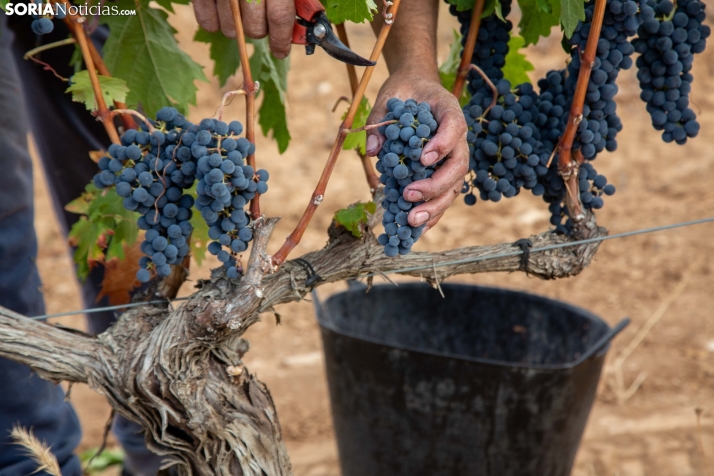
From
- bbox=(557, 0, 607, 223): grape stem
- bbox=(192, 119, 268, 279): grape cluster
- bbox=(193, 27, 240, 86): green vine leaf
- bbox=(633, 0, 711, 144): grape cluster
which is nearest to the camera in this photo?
bbox=(192, 119, 268, 279): grape cluster

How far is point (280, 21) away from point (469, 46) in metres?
0.49

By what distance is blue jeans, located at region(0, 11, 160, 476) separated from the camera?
6.57 feet

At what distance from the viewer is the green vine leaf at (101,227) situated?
169 cm

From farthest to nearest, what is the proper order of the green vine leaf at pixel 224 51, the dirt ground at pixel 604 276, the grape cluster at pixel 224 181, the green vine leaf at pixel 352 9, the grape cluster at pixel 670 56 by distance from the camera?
1. the dirt ground at pixel 604 276
2. the green vine leaf at pixel 224 51
3. the grape cluster at pixel 670 56
4. the green vine leaf at pixel 352 9
5. the grape cluster at pixel 224 181

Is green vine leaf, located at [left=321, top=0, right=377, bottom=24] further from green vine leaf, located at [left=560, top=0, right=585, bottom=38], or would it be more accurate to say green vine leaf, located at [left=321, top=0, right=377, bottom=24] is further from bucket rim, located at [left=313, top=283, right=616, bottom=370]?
bucket rim, located at [left=313, top=283, right=616, bottom=370]

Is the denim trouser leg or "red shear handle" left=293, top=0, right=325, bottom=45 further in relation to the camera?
the denim trouser leg

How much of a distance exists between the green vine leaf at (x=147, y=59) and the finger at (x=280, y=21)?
1.36 ft

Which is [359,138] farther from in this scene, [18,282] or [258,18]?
[18,282]

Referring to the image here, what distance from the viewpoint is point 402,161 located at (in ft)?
4.14

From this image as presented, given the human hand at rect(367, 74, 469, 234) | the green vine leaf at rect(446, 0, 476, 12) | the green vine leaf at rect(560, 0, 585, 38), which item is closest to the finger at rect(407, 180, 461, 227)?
the human hand at rect(367, 74, 469, 234)

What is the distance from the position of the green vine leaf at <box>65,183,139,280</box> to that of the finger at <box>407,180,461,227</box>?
75cm

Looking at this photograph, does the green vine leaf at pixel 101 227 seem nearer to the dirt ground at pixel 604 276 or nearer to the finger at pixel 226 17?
the finger at pixel 226 17

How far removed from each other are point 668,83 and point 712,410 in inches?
84.9

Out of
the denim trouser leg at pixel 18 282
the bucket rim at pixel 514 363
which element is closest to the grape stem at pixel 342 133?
the bucket rim at pixel 514 363
